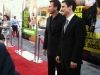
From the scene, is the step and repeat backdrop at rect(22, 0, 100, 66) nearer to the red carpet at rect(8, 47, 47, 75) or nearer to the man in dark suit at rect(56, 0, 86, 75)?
the man in dark suit at rect(56, 0, 86, 75)

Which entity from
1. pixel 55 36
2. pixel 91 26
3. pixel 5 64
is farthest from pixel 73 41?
pixel 5 64

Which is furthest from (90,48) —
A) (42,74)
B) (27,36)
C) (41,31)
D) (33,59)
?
(41,31)

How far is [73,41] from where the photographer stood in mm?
2238

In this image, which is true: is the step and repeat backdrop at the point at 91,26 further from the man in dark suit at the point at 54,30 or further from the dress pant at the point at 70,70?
the dress pant at the point at 70,70

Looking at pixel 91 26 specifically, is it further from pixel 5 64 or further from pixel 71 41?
pixel 5 64

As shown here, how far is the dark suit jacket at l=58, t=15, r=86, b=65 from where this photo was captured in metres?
2.16

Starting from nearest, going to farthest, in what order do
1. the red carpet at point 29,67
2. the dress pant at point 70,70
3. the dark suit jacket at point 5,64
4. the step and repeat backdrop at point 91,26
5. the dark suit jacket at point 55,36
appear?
the dark suit jacket at point 5,64
the dress pant at point 70,70
the dark suit jacket at point 55,36
the step and repeat backdrop at point 91,26
the red carpet at point 29,67

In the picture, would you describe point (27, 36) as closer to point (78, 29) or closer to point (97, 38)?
point (97, 38)

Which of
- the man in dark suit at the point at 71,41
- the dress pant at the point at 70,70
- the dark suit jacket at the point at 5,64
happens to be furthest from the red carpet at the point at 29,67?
the dark suit jacket at the point at 5,64

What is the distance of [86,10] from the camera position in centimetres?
307

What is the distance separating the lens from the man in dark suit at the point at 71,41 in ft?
7.10

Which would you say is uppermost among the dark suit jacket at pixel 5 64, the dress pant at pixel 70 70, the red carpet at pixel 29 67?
the dark suit jacket at pixel 5 64

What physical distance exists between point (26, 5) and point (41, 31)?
1195 millimetres

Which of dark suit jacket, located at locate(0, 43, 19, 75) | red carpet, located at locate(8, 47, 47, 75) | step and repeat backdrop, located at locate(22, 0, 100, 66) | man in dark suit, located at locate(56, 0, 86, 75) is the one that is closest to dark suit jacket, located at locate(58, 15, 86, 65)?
man in dark suit, located at locate(56, 0, 86, 75)
